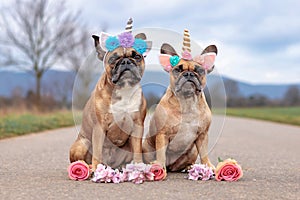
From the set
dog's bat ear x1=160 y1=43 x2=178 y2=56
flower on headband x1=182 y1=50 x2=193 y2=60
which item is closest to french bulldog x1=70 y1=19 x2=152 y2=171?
dog's bat ear x1=160 y1=43 x2=178 y2=56

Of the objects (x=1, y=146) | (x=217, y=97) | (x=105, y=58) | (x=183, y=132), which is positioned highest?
(x=105, y=58)

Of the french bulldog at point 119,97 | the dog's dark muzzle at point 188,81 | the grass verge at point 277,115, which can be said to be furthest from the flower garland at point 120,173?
the grass verge at point 277,115

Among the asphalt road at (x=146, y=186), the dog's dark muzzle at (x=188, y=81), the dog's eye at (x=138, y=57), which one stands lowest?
the asphalt road at (x=146, y=186)

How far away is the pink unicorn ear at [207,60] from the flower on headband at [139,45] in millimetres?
623

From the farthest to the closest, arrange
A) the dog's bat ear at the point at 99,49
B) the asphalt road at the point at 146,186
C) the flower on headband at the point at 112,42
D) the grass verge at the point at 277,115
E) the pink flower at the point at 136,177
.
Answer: the grass verge at the point at 277,115
the dog's bat ear at the point at 99,49
the flower on headband at the point at 112,42
the pink flower at the point at 136,177
the asphalt road at the point at 146,186

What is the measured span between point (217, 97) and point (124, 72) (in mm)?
1257

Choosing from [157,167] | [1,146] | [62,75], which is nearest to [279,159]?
[157,167]

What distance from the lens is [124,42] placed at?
5.07 meters

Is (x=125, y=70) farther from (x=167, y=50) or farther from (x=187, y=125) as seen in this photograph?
(x=187, y=125)

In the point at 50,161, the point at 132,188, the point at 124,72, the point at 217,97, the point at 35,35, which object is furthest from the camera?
the point at 35,35

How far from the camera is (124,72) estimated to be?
4941mm

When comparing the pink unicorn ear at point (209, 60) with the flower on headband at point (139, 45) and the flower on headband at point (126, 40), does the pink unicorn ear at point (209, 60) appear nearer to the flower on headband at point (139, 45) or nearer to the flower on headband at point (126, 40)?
the flower on headband at point (139, 45)

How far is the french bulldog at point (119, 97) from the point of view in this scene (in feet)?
16.5

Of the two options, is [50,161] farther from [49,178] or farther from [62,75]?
[62,75]
